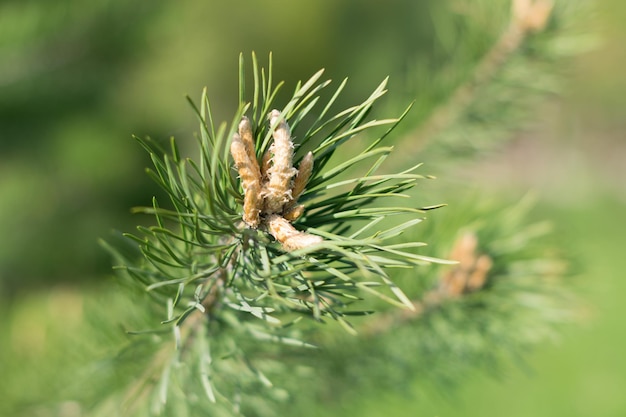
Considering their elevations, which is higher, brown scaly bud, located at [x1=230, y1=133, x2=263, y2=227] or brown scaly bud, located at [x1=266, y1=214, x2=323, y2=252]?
brown scaly bud, located at [x1=230, y1=133, x2=263, y2=227]

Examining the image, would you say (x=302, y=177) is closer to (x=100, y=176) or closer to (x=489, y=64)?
(x=489, y=64)

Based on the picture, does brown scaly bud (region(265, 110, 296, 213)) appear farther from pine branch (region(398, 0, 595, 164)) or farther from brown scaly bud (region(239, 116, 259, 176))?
pine branch (region(398, 0, 595, 164))

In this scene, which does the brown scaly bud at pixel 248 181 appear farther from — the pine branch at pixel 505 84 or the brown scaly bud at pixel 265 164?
the pine branch at pixel 505 84

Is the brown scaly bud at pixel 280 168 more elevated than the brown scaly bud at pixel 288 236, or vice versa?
the brown scaly bud at pixel 280 168

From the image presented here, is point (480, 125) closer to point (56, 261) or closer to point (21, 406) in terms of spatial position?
point (21, 406)

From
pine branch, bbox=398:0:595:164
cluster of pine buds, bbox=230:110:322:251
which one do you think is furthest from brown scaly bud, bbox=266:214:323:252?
pine branch, bbox=398:0:595:164

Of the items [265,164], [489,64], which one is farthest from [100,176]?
[265,164]

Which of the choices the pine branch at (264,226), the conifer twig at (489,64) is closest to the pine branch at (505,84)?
the conifer twig at (489,64)
